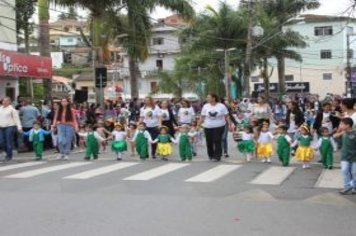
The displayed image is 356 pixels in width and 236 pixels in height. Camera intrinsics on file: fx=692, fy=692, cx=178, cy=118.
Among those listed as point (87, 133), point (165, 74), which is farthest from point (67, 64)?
point (87, 133)

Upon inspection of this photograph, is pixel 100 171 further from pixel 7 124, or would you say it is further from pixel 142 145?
pixel 7 124

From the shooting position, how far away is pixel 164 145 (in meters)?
17.4

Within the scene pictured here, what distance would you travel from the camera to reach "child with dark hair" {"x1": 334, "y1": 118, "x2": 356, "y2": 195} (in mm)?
11117

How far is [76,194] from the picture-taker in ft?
36.6

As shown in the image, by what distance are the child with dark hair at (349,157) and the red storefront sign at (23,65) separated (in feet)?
57.2

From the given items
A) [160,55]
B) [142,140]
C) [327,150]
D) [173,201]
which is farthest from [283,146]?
[160,55]

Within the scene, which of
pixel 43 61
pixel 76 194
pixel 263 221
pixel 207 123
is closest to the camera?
pixel 263 221

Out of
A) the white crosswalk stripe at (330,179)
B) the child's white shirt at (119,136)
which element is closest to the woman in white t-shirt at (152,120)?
the child's white shirt at (119,136)

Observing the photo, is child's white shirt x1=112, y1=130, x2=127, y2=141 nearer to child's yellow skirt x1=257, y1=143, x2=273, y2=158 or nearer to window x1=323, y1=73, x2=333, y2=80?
child's yellow skirt x1=257, y1=143, x2=273, y2=158

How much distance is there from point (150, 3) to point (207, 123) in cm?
1972

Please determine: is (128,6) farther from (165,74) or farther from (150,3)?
(165,74)

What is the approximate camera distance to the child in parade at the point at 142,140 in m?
17.5

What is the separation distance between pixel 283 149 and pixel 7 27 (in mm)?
18677

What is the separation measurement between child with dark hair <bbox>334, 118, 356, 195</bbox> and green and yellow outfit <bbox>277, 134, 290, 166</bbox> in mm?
4357
